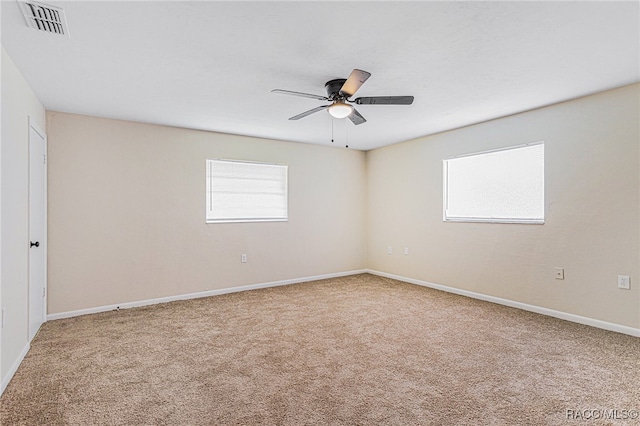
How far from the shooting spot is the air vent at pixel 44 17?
1.90 m

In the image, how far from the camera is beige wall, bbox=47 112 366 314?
12.9 feet

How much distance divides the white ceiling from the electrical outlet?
6.02 feet

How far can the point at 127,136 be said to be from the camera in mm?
4289

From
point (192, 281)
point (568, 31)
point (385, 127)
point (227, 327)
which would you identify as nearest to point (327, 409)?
point (227, 327)

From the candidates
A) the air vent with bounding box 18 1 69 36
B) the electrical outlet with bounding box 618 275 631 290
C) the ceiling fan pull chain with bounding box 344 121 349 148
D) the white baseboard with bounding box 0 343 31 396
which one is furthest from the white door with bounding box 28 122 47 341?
the electrical outlet with bounding box 618 275 631 290

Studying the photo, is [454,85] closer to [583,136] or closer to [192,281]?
[583,136]

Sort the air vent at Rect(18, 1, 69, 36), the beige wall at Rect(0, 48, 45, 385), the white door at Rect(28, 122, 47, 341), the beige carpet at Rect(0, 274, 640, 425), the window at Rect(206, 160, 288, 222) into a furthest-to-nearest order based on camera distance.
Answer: the window at Rect(206, 160, 288, 222)
the white door at Rect(28, 122, 47, 341)
the beige wall at Rect(0, 48, 45, 385)
the beige carpet at Rect(0, 274, 640, 425)
the air vent at Rect(18, 1, 69, 36)

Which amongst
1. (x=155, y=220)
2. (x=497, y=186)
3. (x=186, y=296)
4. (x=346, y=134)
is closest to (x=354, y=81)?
(x=346, y=134)

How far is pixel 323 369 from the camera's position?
2576mm

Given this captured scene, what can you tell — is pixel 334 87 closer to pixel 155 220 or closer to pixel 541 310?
pixel 155 220

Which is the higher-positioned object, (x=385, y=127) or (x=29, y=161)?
(x=385, y=127)

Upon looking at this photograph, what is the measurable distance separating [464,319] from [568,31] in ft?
9.15

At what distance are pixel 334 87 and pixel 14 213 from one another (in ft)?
9.00

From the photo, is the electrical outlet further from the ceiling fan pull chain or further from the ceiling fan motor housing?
the ceiling fan pull chain
